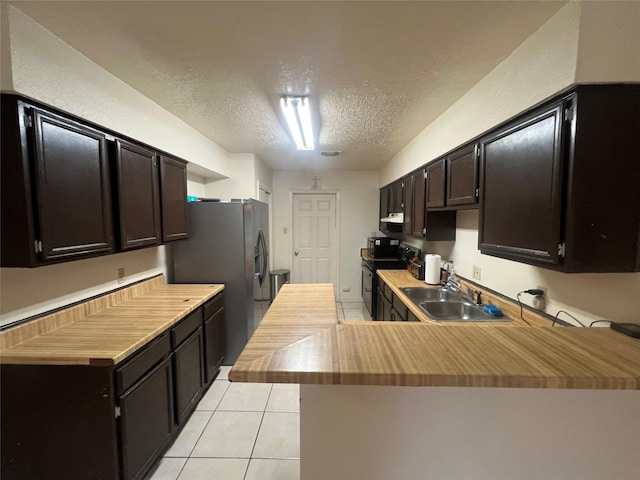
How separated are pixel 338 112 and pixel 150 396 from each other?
8.17 feet

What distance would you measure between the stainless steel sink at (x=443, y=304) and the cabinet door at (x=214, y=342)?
188 cm

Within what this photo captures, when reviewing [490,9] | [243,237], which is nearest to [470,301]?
[490,9]

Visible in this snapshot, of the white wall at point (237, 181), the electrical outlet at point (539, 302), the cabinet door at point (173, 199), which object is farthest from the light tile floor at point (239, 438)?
the white wall at point (237, 181)

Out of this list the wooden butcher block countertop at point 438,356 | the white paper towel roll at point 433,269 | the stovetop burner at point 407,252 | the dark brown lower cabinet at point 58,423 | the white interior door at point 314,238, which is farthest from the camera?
the white interior door at point 314,238

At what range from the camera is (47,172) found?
130 cm

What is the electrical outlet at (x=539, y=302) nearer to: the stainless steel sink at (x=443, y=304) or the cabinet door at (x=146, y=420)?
the stainless steel sink at (x=443, y=304)

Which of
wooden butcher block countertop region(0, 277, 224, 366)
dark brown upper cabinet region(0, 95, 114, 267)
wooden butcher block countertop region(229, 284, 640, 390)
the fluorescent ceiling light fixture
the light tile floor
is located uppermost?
the fluorescent ceiling light fixture

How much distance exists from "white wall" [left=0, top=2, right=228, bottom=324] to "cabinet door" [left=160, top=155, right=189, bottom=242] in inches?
6.6

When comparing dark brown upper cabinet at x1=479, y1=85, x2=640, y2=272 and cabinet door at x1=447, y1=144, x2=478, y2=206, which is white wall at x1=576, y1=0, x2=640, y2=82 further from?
cabinet door at x1=447, y1=144, x2=478, y2=206

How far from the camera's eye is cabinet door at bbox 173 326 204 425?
1909mm

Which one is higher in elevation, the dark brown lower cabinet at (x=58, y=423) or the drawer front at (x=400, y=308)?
the drawer front at (x=400, y=308)

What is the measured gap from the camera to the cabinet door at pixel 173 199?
226 cm

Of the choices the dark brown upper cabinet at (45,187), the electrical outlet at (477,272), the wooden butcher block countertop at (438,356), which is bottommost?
the wooden butcher block countertop at (438,356)

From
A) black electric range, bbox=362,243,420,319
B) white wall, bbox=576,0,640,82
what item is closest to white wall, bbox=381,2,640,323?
white wall, bbox=576,0,640,82
